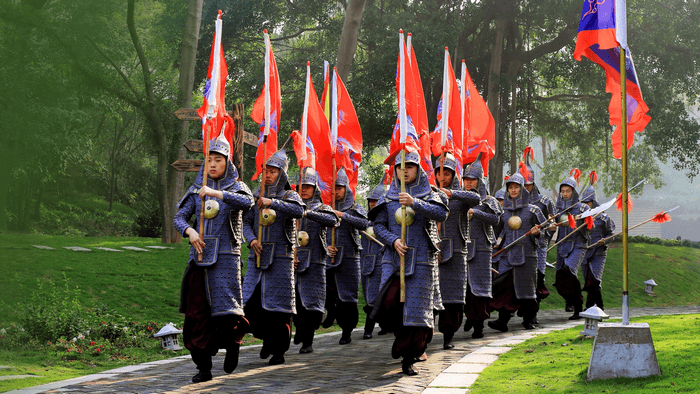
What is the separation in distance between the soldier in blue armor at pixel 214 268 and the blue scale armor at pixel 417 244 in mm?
1381

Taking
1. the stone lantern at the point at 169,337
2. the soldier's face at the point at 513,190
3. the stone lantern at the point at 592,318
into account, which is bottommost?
the stone lantern at the point at 169,337

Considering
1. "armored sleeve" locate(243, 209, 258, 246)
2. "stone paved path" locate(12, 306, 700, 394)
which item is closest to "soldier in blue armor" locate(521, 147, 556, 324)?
"stone paved path" locate(12, 306, 700, 394)

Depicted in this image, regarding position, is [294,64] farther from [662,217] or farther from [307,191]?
[662,217]

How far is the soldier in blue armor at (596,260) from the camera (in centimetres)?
1213

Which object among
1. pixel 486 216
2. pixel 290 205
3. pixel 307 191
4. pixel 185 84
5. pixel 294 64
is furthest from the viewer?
pixel 294 64

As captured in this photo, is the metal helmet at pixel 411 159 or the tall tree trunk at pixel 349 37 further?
the tall tree trunk at pixel 349 37

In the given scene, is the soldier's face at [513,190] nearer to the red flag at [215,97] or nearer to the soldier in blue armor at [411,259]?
the soldier in blue armor at [411,259]

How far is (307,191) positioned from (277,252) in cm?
118

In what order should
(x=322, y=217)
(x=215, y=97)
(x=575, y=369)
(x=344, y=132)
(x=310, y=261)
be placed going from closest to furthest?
(x=575, y=369)
(x=215, y=97)
(x=322, y=217)
(x=310, y=261)
(x=344, y=132)

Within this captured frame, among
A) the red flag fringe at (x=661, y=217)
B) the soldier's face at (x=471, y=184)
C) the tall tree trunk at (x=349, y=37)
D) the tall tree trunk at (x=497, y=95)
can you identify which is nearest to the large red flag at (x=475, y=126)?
the soldier's face at (x=471, y=184)

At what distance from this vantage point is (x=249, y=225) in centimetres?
760

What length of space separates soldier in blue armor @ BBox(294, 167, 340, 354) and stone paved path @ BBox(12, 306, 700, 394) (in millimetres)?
354

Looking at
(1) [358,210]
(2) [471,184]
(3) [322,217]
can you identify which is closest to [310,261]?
(3) [322,217]

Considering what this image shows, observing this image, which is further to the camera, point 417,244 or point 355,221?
point 355,221
